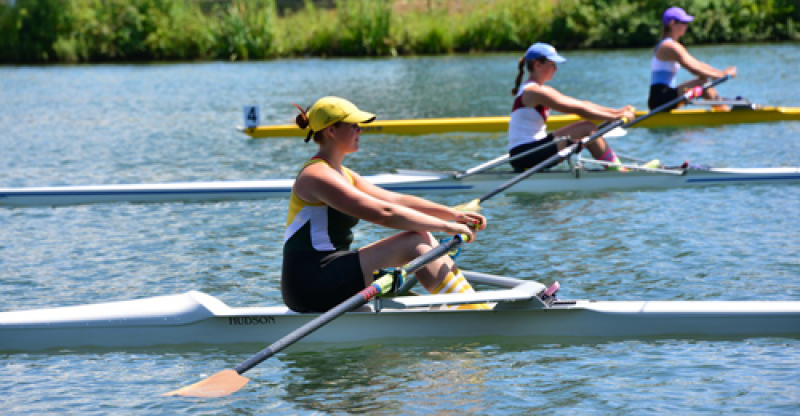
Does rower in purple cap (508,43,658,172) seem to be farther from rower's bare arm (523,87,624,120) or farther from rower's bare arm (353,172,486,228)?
rower's bare arm (353,172,486,228)

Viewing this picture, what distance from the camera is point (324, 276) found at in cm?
534

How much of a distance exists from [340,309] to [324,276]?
0.30 metres

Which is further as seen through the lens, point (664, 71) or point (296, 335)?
point (664, 71)

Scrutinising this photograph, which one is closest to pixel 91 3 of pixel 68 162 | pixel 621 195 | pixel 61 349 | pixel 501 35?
pixel 501 35

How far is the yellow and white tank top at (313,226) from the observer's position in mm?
5348

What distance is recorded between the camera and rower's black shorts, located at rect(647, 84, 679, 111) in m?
13.3

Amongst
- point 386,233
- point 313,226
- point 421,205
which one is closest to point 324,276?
point 313,226

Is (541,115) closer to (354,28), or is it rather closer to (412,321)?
(412,321)

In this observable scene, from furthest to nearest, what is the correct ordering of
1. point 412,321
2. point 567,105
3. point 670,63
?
point 670,63 → point 567,105 → point 412,321

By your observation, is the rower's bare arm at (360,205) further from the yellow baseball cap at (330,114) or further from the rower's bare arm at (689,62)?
the rower's bare arm at (689,62)

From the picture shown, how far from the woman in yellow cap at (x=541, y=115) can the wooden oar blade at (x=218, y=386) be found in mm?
5215

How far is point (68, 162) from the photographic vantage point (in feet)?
47.6

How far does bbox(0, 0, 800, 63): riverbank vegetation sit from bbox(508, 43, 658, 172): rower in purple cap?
24.7 meters

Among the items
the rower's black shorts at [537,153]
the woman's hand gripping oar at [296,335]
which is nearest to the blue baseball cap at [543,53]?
the rower's black shorts at [537,153]
